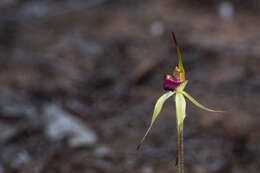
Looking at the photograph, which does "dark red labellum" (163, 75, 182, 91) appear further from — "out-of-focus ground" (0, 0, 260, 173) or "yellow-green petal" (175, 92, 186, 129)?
"out-of-focus ground" (0, 0, 260, 173)

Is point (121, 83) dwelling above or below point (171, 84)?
below

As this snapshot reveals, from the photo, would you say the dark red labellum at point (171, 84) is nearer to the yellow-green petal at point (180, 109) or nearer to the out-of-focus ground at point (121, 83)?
the yellow-green petal at point (180, 109)

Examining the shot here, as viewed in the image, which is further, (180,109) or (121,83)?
(121,83)

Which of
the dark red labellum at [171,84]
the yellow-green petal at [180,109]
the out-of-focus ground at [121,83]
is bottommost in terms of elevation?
the out-of-focus ground at [121,83]

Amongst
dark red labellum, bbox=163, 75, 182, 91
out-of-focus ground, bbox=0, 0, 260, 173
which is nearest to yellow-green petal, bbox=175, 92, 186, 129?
dark red labellum, bbox=163, 75, 182, 91

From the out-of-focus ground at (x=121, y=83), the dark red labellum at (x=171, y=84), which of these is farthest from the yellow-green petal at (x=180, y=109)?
the out-of-focus ground at (x=121, y=83)

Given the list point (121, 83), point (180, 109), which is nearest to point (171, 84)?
point (180, 109)

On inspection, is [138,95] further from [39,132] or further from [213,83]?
[39,132]

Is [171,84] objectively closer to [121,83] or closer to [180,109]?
[180,109]

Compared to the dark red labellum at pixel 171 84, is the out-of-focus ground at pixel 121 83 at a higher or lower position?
lower
